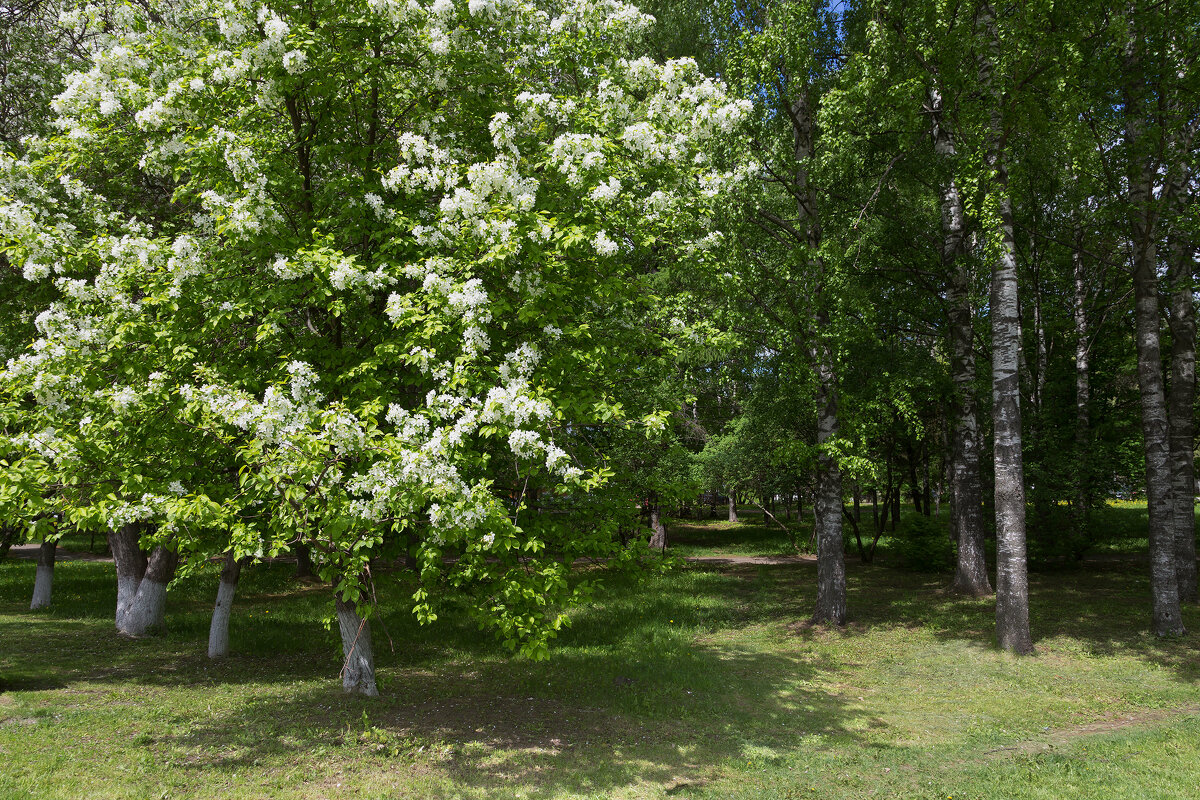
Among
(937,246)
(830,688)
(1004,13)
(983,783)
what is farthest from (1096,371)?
(983,783)

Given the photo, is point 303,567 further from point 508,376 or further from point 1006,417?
point 1006,417

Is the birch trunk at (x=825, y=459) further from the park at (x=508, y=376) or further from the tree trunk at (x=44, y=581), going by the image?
the tree trunk at (x=44, y=581)

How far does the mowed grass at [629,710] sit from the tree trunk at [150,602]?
0.46 m

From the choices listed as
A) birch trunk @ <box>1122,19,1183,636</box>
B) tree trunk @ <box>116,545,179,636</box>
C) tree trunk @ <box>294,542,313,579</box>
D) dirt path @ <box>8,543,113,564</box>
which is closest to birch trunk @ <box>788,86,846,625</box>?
birch trunk @ <box>1122,19,1183,636</box>

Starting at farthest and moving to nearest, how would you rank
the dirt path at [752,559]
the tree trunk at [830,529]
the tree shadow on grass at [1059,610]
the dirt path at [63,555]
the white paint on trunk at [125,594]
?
the dirt path at [63,555] < the dirt path at [752,559] < the tree trunk at [830,529] < the white paint on trunk at [125,594] < the tree shadow on grass at [1059,610]

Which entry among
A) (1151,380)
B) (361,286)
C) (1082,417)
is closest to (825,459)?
(1151,380)

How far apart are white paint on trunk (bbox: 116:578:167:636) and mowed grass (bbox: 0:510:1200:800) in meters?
0.45

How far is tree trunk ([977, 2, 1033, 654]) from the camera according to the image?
1255cm

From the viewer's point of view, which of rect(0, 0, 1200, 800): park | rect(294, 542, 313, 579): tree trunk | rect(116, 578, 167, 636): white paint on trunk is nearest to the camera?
rect(0, 0, 1200, 800): park

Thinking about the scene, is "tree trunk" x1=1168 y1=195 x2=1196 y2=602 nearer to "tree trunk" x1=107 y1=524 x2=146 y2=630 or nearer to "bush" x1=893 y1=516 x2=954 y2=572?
"bush" x1=893 y1=516 x2=954 y2=572

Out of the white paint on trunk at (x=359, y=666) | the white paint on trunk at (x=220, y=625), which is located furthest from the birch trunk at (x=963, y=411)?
the white paint on trunk at (x=220, y=625)

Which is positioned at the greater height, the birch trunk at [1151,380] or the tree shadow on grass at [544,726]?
the birch trunk at [1151,380]

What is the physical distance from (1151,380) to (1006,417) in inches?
134

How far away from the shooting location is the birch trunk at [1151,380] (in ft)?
42.2
